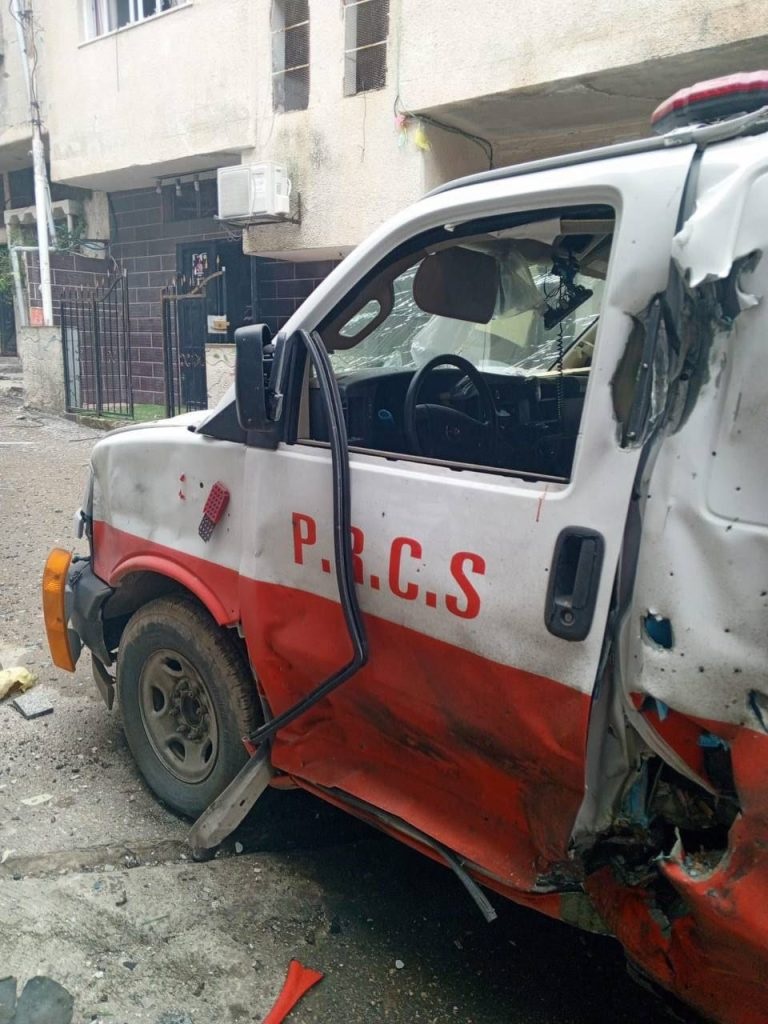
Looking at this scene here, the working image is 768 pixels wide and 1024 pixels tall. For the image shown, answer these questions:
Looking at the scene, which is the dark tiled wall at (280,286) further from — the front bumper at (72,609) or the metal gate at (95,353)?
the front bumper at (72,609)

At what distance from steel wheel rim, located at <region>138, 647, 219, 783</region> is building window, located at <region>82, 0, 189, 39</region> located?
11.0 m

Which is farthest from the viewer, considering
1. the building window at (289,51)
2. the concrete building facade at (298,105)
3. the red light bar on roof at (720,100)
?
the building window at (289,51)

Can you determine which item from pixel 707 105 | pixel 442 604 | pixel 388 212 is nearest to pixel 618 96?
pixel 388 212

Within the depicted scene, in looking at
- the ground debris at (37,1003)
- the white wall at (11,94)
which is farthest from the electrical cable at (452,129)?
the ground debris at (37,1003)

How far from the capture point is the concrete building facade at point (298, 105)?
670cm

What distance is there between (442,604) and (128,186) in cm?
1241

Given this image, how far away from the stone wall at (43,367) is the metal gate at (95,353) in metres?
0.11

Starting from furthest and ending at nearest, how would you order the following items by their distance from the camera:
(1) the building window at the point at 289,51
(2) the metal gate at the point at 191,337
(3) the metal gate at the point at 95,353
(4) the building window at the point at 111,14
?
1. (2) the metal gate at the point at 191,337
2. (3) the metal gate at the point at 95,353
3. (4) the building window at the point at 111,14
4. (1) the building window at the point at 289,51

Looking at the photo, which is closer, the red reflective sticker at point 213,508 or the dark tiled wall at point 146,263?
the red reflective sticker at point 213,508

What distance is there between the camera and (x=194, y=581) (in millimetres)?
2627

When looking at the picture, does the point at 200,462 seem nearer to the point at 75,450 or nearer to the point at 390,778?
the point at 390,778

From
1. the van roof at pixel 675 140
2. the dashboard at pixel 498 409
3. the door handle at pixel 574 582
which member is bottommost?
the door handle at pixel 574 582

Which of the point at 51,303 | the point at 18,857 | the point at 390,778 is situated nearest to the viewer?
the point at 390,778

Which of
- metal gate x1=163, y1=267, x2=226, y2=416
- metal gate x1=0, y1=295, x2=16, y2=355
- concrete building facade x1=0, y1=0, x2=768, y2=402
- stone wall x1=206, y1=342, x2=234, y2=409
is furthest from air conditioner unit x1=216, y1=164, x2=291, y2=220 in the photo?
metal gate x1=0, y1=295, x2=16, y2=355
